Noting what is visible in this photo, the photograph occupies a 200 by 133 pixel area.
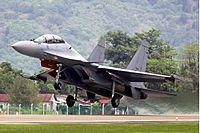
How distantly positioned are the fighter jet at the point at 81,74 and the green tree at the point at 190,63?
3948 cm

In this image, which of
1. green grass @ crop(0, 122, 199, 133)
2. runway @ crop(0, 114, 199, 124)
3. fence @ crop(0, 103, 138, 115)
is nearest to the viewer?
green grass @ crop(0, 122, 199, 133)

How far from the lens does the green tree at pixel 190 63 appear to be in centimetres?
10938

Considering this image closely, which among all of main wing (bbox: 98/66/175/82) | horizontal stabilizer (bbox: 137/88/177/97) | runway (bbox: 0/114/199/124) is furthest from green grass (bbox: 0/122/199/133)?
horizontal stabilizer (bbox: 137/88/177/97)

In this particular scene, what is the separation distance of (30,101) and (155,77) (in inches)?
2050

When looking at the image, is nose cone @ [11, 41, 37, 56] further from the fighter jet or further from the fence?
the fence

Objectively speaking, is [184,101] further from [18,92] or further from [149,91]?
[18,92]

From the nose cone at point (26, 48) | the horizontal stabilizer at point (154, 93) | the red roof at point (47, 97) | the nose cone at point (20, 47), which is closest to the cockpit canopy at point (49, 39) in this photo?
the nose cone at point (26, 48)

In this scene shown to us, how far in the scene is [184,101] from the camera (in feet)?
206

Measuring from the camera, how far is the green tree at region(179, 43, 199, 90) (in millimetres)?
109375

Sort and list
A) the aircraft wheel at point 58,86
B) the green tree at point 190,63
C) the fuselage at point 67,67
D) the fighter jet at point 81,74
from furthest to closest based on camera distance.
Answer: the green tree at point 190,63 → the fighter jet at point 81,74 → the fuselage at point 67,67 → the aircraft wheel at point 58,86

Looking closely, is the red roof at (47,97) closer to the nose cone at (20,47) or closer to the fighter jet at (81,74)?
the fighter jet at (81,74)

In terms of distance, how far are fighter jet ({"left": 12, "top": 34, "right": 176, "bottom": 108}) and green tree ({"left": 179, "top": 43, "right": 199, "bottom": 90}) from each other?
3948 cm

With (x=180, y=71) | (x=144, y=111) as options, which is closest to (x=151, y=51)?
(x=180, y=71)

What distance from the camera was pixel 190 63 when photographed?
127812mm
